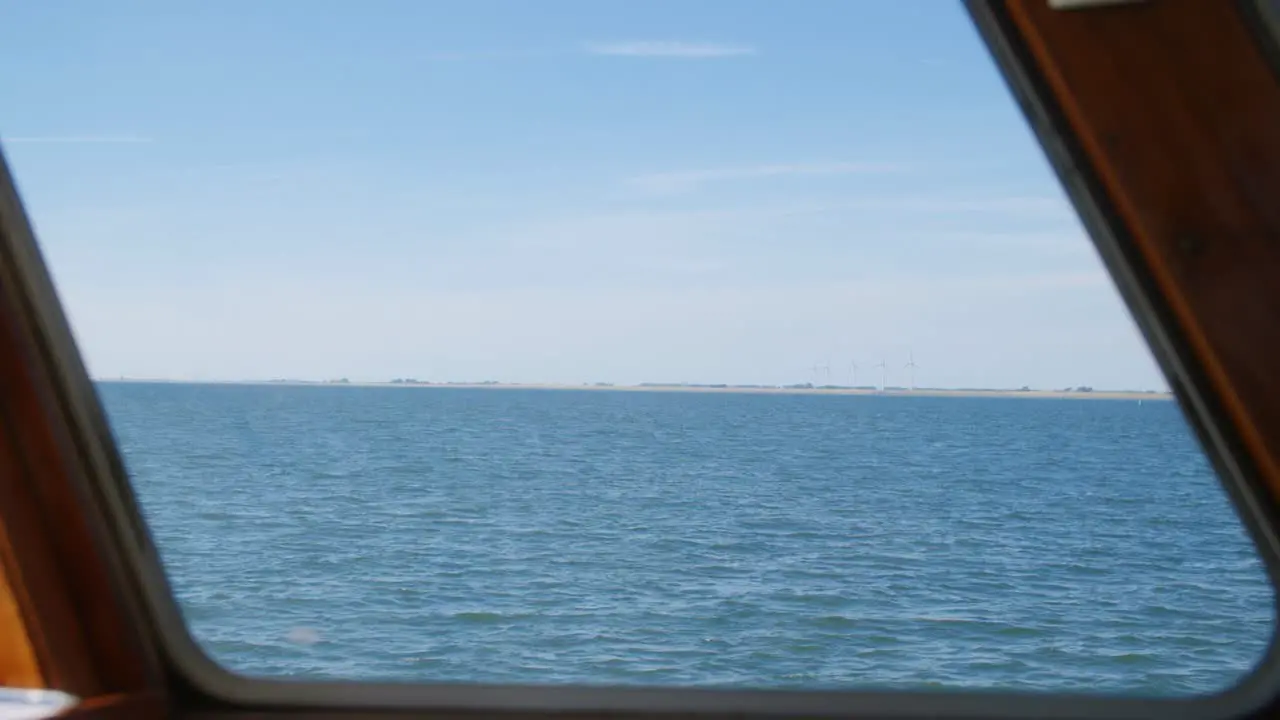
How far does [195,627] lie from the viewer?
1.52m

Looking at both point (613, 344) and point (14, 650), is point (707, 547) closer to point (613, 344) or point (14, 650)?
point (613, 344)

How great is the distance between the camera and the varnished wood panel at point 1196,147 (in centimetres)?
107

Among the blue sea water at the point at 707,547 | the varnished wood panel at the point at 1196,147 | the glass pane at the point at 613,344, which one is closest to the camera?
the varnished wood panel at the point at 1196,147

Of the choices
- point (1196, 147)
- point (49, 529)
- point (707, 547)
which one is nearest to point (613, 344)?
point (707, 547)

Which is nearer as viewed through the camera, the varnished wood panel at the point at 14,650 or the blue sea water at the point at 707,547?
the varnished wood panel at the point at 14,650

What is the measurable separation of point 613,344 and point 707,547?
4.47 metres

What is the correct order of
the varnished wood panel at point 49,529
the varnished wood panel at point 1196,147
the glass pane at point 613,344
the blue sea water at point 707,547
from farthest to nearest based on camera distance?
the blue sea water at point 707,547, the glass pane at point 613,344, the varnished wood panel at point 49,529, the varnished wood panel at point 1196,147

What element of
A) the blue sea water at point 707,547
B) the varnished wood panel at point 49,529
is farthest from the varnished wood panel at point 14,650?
the blue sea water at point 707,547

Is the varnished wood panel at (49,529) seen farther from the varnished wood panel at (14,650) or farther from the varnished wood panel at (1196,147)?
the varnished wood panel at (1196,147)

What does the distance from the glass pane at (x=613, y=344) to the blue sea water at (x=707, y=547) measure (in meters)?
0.15

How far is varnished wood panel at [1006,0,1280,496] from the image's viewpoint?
1.07 m

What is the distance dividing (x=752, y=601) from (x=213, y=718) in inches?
727

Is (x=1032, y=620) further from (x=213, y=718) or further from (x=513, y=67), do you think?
(x=213, y=718)

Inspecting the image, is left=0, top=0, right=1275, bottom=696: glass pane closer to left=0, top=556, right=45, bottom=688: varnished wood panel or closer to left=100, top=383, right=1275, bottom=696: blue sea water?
left=100, top=383, right=1275, bottom=696: blue sea water
